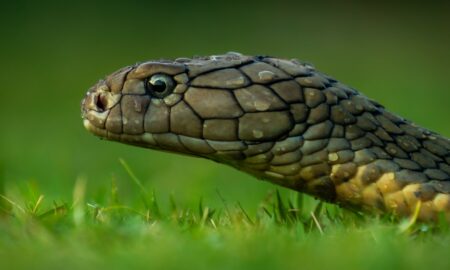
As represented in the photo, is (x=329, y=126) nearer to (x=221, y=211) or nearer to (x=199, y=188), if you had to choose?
(x=221, y=211)

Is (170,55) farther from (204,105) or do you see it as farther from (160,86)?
(204,105)

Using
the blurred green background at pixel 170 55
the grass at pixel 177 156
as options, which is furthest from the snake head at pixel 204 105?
the blurred green background at pixel 170 55

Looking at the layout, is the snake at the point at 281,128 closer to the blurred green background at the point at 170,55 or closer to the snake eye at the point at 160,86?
the snake eye at the point at 160,86

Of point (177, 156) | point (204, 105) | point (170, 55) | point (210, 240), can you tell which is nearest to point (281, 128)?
point (204, 105)

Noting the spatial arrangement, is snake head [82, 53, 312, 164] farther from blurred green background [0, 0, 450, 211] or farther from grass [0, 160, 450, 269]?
blurred green background [0, 0, 450, 211]

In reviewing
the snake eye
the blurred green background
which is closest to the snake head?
the snake eye

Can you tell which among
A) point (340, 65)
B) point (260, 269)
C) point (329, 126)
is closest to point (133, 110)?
point (329, 126)
